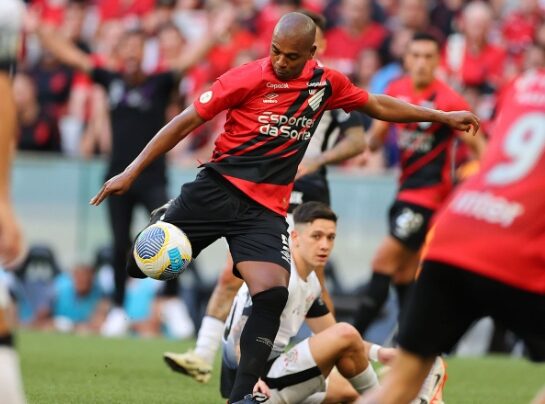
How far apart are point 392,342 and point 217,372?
2.49 metres

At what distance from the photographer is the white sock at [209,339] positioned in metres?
8.99

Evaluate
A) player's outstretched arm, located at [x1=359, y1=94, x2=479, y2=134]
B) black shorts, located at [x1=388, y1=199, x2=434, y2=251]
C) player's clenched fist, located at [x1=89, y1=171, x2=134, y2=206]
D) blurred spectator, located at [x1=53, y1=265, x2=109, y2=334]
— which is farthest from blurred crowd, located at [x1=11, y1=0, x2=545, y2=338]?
player's clenched fist, located at [x1=89, y1=171, x2=134, y2=206]

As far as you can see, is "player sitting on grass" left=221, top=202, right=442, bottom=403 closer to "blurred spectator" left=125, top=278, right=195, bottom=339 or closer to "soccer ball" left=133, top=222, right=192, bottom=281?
"soccer ball" left=133, top=222, right=192, bottom=281

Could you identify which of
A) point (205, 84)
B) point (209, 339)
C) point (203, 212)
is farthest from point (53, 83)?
point (203, 212)

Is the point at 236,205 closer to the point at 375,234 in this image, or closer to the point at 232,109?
the point at 232,109

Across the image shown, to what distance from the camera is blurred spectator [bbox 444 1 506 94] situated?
15312mm

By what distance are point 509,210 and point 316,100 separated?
273 centimetres

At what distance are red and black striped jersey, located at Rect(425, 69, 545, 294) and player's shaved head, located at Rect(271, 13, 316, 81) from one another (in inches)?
91.4

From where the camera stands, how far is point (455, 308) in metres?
4.95

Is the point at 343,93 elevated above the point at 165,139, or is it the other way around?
the point at 343,93

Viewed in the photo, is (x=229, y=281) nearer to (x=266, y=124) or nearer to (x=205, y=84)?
(x=266, y=124)

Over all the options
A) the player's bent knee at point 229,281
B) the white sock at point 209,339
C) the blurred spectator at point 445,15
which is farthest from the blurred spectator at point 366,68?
the white sock at point 209,339

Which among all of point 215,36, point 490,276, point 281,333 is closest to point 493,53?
point 215,36

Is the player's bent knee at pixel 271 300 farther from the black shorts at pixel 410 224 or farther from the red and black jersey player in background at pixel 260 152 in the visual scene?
the black shorts at pixel 410 224
